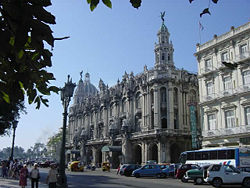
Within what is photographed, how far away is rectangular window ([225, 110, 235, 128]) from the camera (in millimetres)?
29969

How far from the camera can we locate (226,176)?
18.2 m

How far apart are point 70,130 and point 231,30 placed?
57191 mm

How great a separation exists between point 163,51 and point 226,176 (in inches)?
1379

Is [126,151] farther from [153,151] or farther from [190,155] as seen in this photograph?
[190,155]

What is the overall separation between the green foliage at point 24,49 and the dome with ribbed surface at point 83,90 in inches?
2967

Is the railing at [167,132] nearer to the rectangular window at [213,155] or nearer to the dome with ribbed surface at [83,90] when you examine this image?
the rectangular window at [213,155]

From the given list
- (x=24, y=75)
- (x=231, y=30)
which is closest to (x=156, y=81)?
(x=231, y=30)

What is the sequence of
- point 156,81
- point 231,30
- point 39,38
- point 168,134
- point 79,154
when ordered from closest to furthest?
1. point 39,38
2. point 231,30
3. point 168,134
4. point 156,81
5. point 79,154

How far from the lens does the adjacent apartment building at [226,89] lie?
28844 millimetres

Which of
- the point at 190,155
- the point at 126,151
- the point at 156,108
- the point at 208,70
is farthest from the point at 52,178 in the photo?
the point at 126,151

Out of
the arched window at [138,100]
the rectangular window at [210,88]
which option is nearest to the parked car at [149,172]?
the rectangular window at [210,88]

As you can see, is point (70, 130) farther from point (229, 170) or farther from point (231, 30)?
point (229, 170)

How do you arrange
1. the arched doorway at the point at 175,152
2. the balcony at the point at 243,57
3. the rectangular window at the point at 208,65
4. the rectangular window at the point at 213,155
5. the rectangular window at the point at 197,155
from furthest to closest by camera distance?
the arched doorway at the point at 175,152 < the rectangular window at the point at 208,65 < the balcony at the point at 243,57 < the rectangular window at the point at 197,155 < the rectangular window at the point at 213,155

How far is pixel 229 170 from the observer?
1836cm
